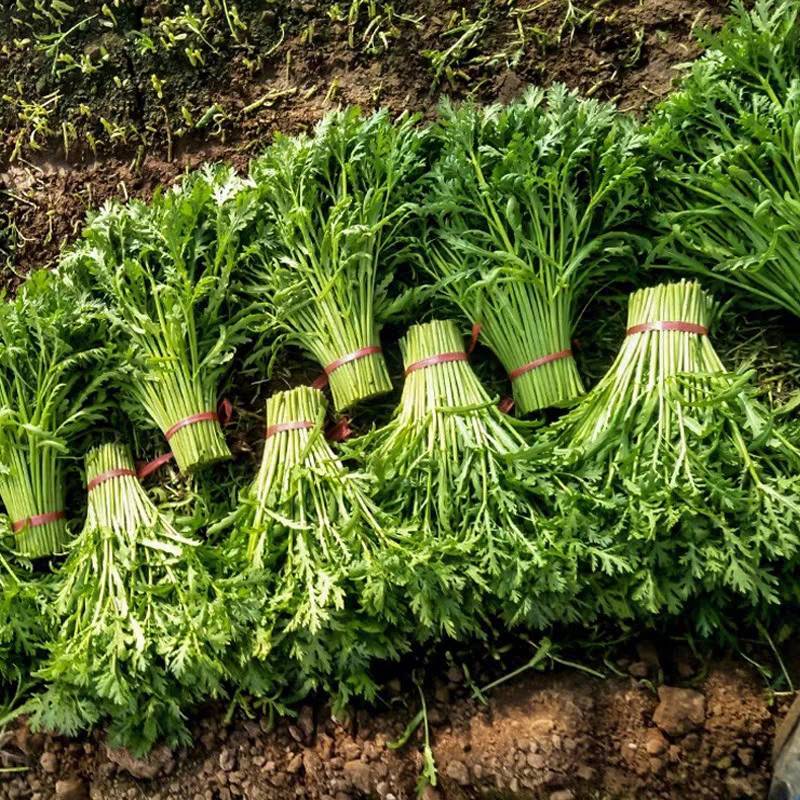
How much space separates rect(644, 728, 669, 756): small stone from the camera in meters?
2.18

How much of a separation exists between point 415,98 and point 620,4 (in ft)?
2.61

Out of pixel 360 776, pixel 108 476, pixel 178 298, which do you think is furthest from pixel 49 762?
pixel 178 298

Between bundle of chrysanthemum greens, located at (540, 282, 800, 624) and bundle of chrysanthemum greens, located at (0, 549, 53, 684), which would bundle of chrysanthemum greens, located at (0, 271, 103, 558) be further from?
bundle of chrysanthemum greens, located at (540, 282, 800, 624)

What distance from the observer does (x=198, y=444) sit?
2561mm

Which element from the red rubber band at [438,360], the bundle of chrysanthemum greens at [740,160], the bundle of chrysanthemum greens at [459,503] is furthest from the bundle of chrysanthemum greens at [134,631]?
the bundle of chrysanthemum greens at [740,160]

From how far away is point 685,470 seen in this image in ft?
6.90

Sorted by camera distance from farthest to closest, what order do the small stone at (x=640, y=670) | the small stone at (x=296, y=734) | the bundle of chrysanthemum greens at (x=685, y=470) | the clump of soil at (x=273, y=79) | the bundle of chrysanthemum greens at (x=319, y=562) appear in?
the clump of soil at (x=273, y=79) < the small stone at (x=296, y=734) < the small stone at (x=640, y=670) < the bundle of chrysanthemum greens at (x=319, y=562) < the bundle of chrysanthemum greens at (x=685, y=470)

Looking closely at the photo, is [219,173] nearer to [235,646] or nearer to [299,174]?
[299,174]

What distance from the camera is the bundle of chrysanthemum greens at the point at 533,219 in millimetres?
2354

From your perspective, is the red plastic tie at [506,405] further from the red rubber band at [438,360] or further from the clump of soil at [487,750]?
the clump of soil at [487,750]

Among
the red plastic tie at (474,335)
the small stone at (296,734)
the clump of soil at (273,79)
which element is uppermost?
the clump of soil at (273,79)

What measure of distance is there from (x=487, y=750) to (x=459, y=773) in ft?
0.33

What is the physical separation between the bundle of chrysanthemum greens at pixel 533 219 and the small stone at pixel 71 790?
5.97 ft

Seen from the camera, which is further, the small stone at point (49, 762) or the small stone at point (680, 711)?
the small stone at point (49, 762)
